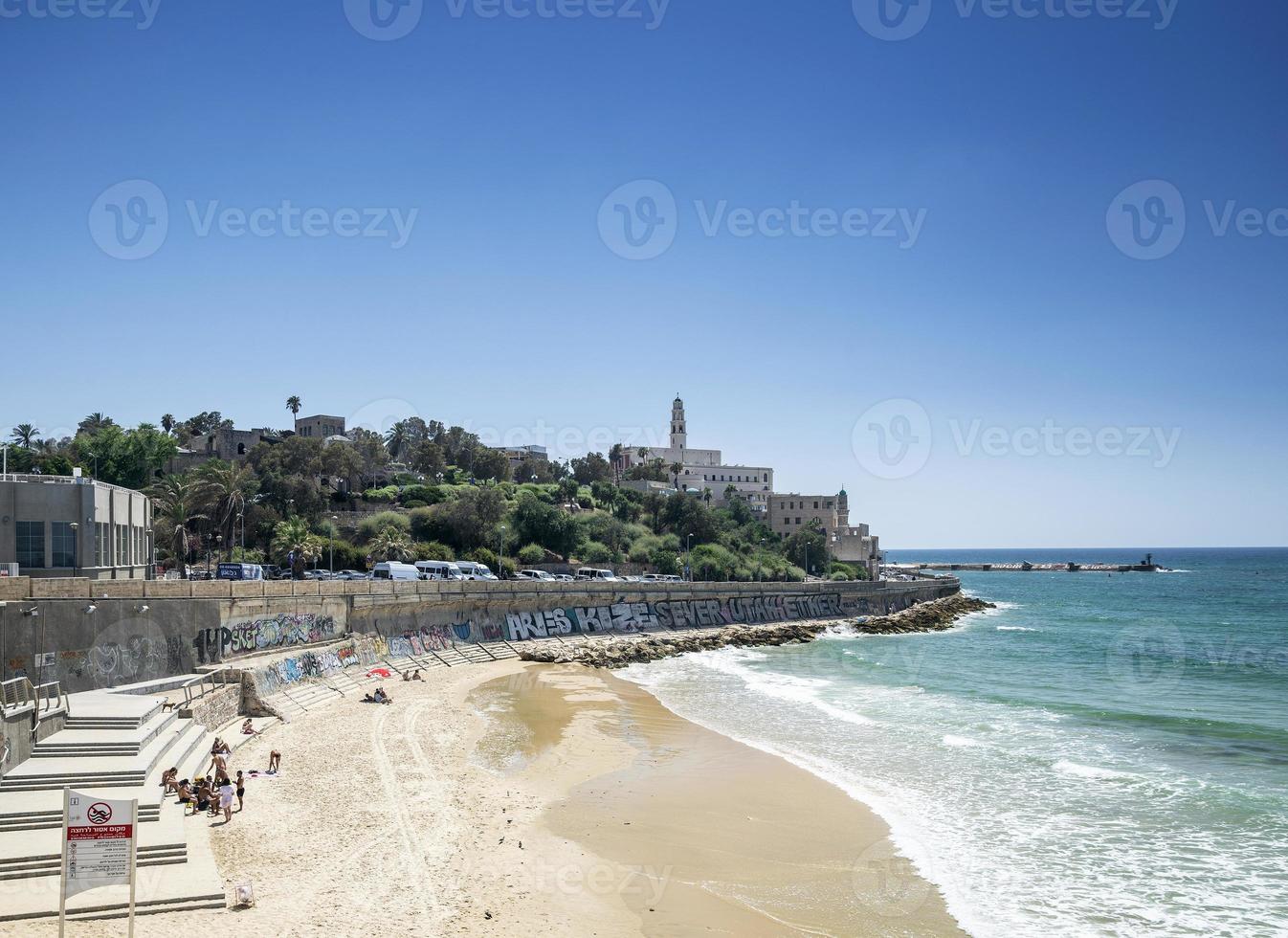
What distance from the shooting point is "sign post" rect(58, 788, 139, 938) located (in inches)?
522

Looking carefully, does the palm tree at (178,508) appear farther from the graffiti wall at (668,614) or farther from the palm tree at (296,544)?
the graffiti wall at (668,614)

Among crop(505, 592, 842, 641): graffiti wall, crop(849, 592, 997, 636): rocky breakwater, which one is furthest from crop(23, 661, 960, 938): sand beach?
crop(849, 592, 997, 636): rocky breakwater

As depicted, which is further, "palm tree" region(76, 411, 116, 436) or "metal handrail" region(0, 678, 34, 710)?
"palm tree" region(76, 411, 116, 436)

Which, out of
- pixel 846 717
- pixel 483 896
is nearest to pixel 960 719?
pixel 846 717

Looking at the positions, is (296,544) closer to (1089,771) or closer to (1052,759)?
(1052,759)

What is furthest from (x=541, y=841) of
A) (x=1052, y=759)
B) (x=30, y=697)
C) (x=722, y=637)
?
(x=722, y=637)

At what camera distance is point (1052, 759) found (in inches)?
1275

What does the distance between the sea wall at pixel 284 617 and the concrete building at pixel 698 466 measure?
80704mm

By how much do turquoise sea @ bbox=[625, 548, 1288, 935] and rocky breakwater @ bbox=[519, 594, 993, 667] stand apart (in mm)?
1818

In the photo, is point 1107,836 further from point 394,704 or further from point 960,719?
point 394,704

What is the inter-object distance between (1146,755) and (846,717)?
11626mm

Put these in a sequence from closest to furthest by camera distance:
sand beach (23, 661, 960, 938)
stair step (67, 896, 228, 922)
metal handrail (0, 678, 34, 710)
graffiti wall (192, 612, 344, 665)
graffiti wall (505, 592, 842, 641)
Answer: stair step (67, 896, 228, 922)
sand beach (23, 661, 960, 938)
metal handrail (0, 678, 34, 710)
graffiti wall (192, 612, 344, 665)
graffiti wall (505, 592, 842, 641)

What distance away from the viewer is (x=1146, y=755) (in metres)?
33.6

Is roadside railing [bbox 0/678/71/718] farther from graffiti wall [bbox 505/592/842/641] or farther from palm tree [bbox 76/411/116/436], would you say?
palm tree [bbox 76/411/116/436]
